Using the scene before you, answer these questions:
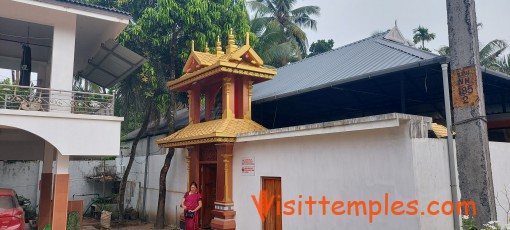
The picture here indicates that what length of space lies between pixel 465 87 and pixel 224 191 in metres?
6.00

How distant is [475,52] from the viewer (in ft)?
17.2

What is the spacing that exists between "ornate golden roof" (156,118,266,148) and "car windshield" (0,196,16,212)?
4.00 meters

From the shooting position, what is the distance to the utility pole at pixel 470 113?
16.7 ft

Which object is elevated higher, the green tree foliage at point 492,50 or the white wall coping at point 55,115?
the green tree foliage at point 492,50

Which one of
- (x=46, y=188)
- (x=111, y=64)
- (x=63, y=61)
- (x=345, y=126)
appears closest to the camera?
(x=345, y=126)

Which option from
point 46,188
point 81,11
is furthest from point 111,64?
point 46,188

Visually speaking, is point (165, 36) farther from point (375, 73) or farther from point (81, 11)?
point (375, 73)

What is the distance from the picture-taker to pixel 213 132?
8.94 meters

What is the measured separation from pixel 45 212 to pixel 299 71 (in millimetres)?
8871

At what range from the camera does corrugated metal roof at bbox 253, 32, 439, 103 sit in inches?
340

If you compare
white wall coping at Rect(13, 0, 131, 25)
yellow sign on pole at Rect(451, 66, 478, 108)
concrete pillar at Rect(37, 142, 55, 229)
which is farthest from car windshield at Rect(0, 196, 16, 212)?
yellow sign on pole at Rect(451, 66, 478, 108)

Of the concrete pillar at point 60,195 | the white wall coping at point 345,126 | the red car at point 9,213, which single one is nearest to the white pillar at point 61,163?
the concrete pillar at point 60,195

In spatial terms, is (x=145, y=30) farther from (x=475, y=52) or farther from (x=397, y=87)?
(x=475, y=52)

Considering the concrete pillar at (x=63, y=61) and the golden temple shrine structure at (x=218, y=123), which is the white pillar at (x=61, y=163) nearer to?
the concrete pillar at (x=63, y=61)
